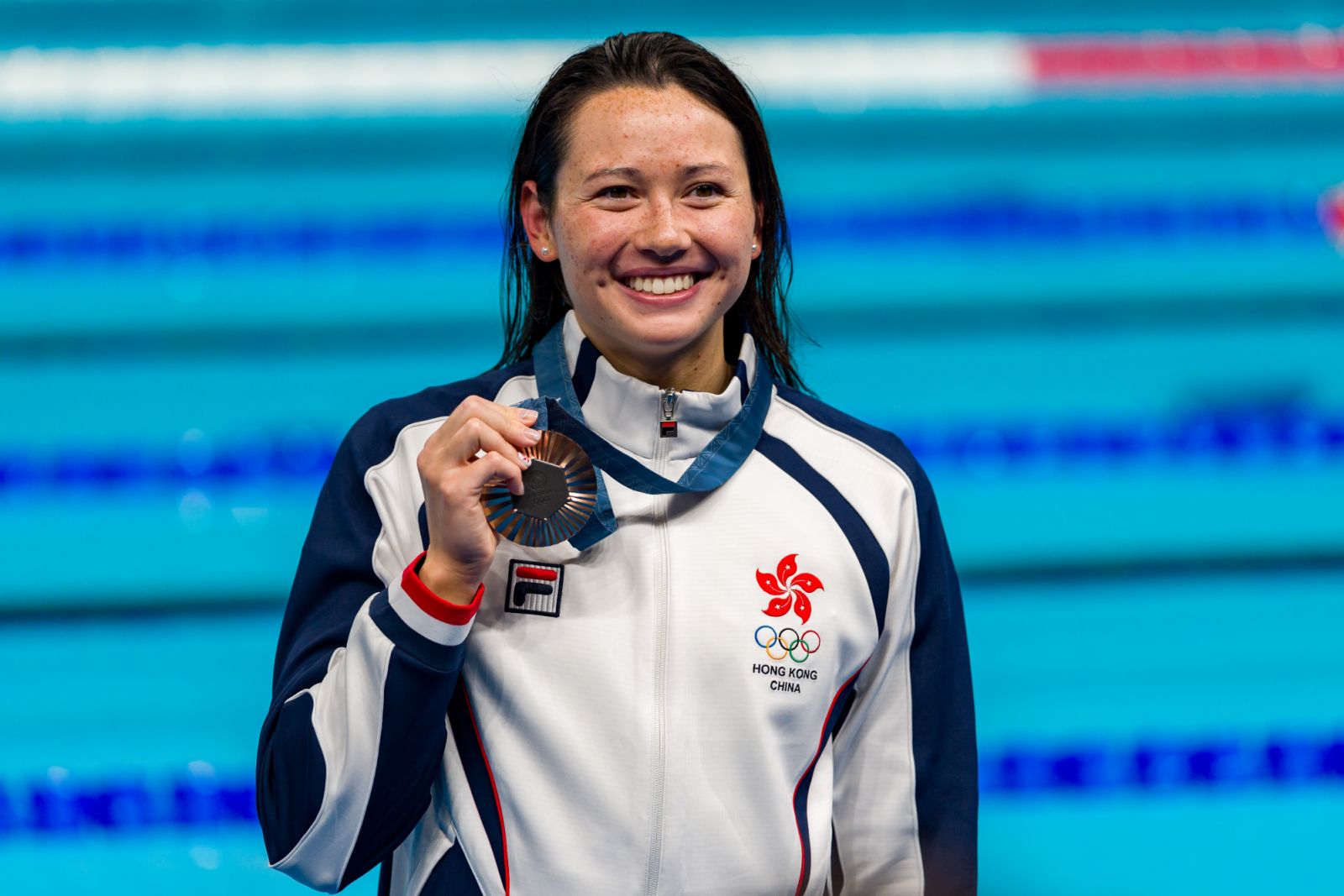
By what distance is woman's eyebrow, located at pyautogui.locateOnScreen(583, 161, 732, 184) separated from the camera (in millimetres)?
1124

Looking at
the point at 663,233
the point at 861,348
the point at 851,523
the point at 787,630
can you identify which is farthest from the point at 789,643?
the point at 861,348

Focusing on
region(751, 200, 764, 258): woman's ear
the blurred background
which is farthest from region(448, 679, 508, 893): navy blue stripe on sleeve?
the blurred background

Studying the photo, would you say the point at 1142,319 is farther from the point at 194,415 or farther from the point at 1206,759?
the point at 194,415

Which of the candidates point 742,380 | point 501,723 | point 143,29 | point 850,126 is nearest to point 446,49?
point 143,29

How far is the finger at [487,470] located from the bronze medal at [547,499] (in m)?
0.02

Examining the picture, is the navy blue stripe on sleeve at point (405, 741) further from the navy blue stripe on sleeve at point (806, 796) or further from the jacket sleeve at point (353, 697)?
the navy blue stripe on sleeve at point (806, 796)

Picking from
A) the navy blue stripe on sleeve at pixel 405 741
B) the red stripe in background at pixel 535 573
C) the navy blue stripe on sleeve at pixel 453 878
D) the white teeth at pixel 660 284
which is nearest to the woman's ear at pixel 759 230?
the white teeth at pixel 660 284

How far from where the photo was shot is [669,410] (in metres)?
1.20

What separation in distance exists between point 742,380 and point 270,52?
203 cm

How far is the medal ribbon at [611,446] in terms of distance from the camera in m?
1.15

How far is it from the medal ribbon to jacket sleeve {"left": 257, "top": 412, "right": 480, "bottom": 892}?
14 centimetres

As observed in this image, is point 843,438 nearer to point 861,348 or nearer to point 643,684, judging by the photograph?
point 643,684

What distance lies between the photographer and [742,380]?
1.25 metres

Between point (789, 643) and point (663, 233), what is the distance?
332 mm
